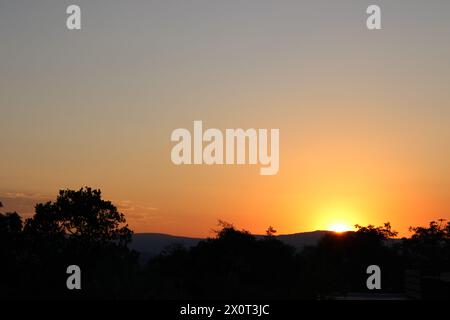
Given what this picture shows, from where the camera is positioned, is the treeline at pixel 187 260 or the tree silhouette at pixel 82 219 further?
the tree silhouette at pixel 82 219

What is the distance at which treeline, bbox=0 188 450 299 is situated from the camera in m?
27.7

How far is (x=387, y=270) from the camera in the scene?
7912 cm

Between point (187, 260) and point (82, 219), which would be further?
point (82, 219)

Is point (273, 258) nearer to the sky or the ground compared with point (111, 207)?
nearer to the ground

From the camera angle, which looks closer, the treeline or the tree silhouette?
the treeline

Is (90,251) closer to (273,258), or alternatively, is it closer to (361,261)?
(273,258)

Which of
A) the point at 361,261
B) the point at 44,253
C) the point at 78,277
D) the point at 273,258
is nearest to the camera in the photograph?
the point at 78,277

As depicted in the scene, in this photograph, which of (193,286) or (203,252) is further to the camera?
(203,252)

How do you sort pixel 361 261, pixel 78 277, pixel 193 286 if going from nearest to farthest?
pixel 78 277 < pixel 193 286 < pixel 361 261

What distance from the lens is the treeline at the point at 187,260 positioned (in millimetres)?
27656

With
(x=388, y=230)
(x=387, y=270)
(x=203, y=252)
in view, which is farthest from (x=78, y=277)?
(x=388, y=230)

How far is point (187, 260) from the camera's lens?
184 feet

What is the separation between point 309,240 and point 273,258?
458ft
